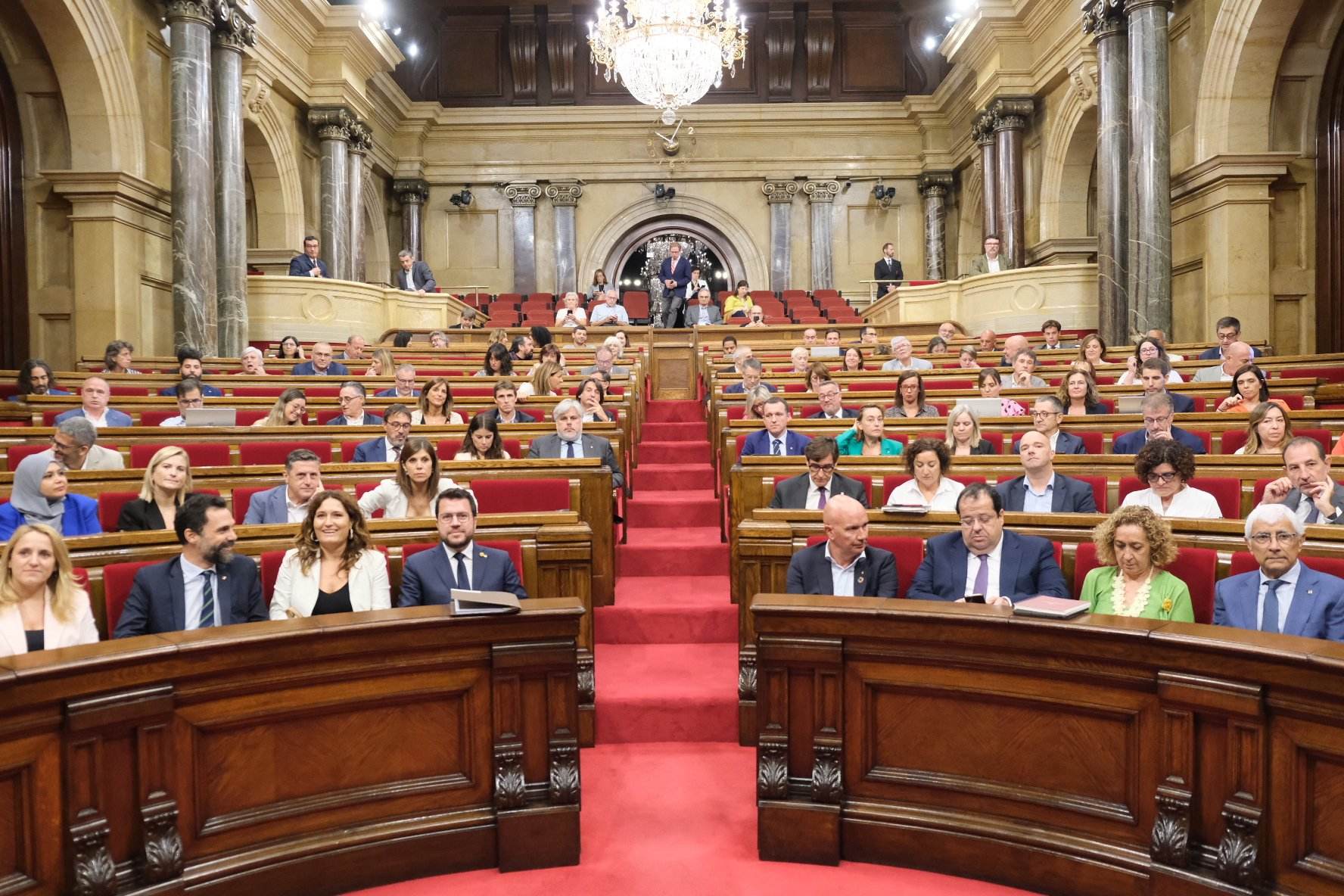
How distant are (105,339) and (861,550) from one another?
298 inches

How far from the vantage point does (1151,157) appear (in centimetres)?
851

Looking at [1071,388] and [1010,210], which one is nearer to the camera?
[1071,388]

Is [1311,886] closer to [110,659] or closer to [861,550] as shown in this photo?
[861,550]

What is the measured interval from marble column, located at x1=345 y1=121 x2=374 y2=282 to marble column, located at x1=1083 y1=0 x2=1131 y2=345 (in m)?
8.46

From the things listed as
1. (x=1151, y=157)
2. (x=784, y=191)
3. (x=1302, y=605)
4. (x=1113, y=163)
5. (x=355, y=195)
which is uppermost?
(x=784, y=191)

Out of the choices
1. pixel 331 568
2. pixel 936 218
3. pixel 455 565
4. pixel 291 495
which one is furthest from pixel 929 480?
pixel 936 218

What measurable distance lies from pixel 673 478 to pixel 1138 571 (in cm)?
351

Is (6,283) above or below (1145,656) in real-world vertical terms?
above

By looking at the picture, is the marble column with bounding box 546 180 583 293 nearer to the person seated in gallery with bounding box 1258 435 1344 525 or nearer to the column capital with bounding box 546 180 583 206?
the column capital with bounding box 546 180 583 206

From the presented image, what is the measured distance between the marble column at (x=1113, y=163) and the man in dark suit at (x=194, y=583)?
818cm

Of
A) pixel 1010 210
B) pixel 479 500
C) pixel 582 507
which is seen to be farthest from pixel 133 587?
pixel 1010 210

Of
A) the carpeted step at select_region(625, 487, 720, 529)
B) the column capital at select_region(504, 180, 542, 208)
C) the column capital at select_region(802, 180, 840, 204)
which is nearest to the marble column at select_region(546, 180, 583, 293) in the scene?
the column capital at select_region(504, 180, 542, 208)

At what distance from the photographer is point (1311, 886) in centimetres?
196

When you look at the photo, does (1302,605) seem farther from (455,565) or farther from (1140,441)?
(455,565)
